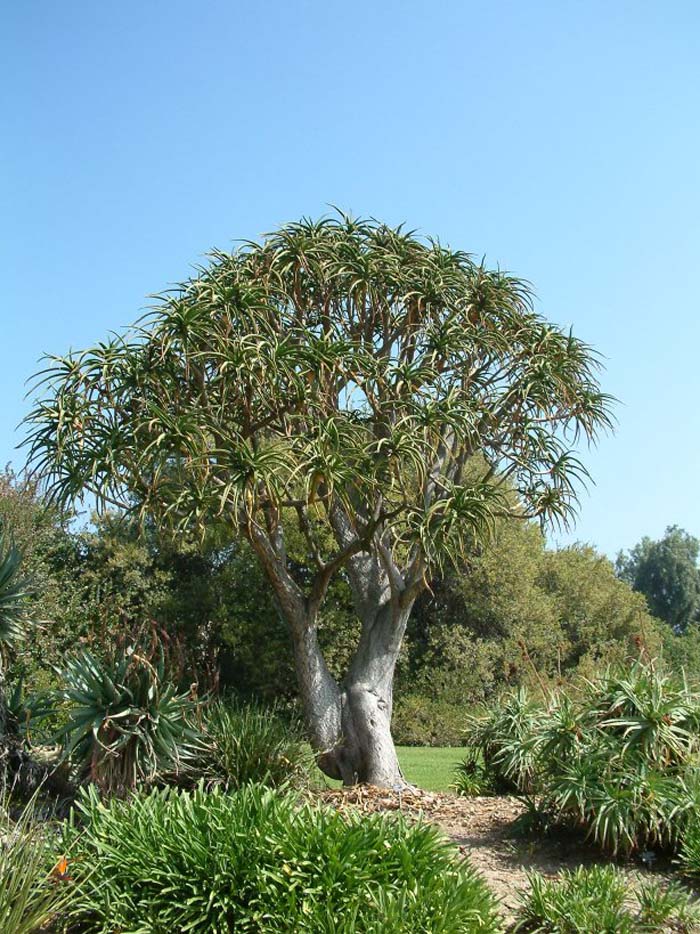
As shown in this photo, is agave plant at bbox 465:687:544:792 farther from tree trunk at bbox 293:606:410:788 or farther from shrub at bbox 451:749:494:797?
tree trunk at bbox 293:606:410:788

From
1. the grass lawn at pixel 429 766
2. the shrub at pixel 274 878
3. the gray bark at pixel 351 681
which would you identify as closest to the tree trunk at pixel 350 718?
the gray bark at pixel 351 681

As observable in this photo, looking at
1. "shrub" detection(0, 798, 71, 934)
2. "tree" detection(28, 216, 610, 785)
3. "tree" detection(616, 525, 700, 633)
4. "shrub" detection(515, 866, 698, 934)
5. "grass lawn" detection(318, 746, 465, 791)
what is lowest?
"shrub" detection(0, 798, 71, 934)

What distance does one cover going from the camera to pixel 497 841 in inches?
320

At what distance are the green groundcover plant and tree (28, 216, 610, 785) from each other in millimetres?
2549

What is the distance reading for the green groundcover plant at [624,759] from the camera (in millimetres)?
7137

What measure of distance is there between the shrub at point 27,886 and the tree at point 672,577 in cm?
4935

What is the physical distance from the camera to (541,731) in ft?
26.6

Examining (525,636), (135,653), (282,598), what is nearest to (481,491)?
(282,598)

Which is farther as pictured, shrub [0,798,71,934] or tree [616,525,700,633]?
tree [616,525,700,633]

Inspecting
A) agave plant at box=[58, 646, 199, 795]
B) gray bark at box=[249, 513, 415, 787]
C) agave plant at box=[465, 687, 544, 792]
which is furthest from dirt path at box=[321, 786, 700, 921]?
agave plant at box=[58, 646, 199, 795]

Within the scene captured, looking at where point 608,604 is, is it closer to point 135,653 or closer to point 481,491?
point 481,491

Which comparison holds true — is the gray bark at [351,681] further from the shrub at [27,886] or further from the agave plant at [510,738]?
the shrub at [27,886]

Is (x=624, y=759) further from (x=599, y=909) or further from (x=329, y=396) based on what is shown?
(x=329, y=396)

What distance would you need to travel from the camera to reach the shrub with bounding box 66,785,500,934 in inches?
203
